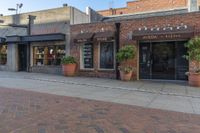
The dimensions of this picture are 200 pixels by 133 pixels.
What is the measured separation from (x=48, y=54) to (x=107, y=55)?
18.5ft

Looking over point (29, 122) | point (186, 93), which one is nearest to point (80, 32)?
point (186, 93)

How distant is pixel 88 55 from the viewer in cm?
1770

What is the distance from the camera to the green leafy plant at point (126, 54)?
48.7ft

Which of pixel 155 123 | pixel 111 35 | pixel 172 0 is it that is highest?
pixel 172 0

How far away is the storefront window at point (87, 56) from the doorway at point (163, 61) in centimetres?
366

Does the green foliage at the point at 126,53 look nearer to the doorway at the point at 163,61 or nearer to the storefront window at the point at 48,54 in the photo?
the doorway at the point at 163,61

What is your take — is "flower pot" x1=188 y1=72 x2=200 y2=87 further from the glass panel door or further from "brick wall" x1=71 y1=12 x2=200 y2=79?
"brick wall" x1=71 y1=12 x2=200 y2=79

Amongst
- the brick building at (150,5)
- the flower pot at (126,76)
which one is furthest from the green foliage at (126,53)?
the brick building at (150,5)

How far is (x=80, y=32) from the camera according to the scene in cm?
1788

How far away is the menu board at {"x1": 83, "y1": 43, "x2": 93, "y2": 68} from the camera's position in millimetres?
17578

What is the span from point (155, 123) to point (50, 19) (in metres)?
15.9

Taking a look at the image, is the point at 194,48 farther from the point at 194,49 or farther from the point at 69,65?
the point at 69,65

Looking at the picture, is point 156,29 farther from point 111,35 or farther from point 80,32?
point 80,32

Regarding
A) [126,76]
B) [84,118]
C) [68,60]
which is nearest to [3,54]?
[68,60]
